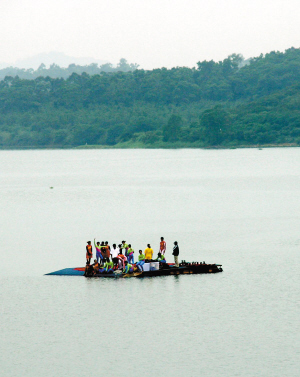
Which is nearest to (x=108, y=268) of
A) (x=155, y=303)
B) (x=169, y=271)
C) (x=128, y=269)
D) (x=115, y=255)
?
(x=115, y=255)

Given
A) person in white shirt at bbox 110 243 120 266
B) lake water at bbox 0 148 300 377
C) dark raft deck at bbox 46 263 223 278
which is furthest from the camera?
person in white shirt at bbox 110 243 120 266

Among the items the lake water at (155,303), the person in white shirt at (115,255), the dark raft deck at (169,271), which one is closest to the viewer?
the lake water at (155,303)

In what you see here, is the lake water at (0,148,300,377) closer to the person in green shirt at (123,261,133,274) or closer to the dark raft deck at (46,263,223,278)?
the dark raft deck at (46,263,223,278)

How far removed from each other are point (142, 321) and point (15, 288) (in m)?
12.2

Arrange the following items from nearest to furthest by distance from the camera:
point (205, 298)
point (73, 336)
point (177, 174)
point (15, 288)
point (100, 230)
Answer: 1. point (73, 336)
2. point (205, 298)
3. point (15, 288)
4. point (100, 230)
5. point (177, 174)

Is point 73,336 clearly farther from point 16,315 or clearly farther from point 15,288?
point 15,288

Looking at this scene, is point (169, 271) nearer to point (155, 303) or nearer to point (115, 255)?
point (115, 255)

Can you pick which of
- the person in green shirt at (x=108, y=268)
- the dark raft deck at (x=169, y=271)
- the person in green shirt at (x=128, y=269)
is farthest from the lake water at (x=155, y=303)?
the person in green shirt at (x=108, y=268)

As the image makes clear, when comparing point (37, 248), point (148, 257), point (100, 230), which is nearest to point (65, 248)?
point (37, 248)

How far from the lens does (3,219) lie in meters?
89.4

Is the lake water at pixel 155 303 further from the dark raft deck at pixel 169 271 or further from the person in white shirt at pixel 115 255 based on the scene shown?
the person in white shirt at pixel 115 255

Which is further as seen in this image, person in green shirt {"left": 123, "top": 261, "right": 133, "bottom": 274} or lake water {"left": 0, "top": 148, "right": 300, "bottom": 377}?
person in green shirt {"left": 123, "top": 261, "right": 133, "bottom": 274}

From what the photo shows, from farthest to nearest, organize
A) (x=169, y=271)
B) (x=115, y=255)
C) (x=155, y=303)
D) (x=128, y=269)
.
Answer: (x=115, y=255), (x=169, y=271), (x=128, y=269), (x=155, y=303)

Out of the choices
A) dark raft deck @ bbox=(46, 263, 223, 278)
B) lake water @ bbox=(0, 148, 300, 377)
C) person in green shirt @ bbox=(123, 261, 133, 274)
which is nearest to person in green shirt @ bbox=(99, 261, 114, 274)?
dark raft deck @ bbox=(46, 263, 223, 278)
